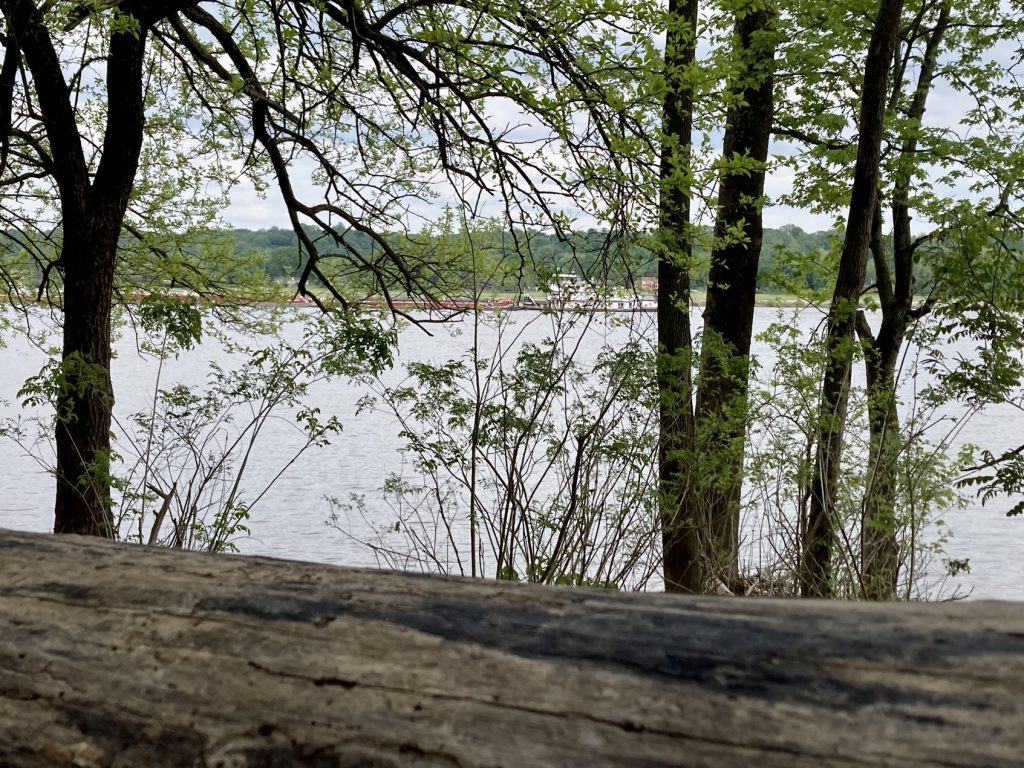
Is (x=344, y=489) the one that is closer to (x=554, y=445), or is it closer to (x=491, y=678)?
(x=554, y=445)

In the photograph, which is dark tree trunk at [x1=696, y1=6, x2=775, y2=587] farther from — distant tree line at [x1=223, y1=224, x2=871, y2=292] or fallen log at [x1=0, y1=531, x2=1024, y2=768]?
fallen log at [x1=0, y1=531, x2=1024, y2=768]

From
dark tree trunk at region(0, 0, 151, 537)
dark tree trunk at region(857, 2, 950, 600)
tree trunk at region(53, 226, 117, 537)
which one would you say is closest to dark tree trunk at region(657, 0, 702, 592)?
dark tree trunk at region(857, 2, 950, 600)

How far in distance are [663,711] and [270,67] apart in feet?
22.5

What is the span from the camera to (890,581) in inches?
193

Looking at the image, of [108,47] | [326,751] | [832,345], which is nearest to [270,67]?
[108,47]

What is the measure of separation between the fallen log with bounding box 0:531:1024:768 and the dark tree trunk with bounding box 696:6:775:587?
13.3ft

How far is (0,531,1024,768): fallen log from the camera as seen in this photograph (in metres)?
1.10

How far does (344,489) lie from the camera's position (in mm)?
10758

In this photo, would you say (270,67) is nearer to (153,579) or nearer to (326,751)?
(153,579)

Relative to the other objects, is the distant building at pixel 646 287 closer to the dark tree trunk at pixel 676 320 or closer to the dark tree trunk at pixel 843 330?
the dark tree trunk at pixel 676 320

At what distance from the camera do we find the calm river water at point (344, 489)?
9.06m

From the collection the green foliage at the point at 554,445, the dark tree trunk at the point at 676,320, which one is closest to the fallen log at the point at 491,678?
the green foliage at the point at 554,445

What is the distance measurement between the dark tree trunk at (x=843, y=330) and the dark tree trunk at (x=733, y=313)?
464 millimetres

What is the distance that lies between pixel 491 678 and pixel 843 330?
5097mm
